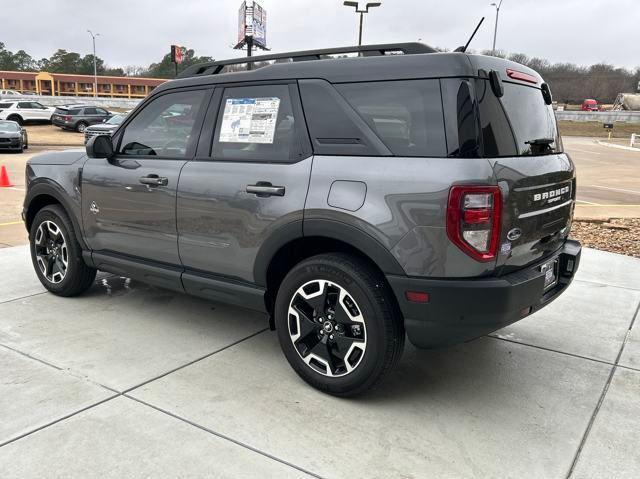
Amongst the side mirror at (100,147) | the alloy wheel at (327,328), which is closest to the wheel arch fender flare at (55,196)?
the side mirror at (100,147)

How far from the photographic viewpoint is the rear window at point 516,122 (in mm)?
2811

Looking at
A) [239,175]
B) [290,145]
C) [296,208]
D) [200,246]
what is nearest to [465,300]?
[296,208]

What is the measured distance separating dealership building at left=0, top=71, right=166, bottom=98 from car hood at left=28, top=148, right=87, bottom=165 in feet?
278

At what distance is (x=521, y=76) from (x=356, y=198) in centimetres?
125

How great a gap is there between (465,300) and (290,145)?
4.49 feet

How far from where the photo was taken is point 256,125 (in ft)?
11.5

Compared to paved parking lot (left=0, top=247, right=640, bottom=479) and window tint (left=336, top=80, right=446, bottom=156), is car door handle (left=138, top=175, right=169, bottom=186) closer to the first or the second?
paved parking lot (left=0, top=247, right=640, bottom=479)

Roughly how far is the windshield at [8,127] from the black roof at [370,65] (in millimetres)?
20260

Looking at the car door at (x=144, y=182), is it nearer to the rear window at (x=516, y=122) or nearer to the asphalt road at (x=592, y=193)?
the rear window at (x=516, y=122)

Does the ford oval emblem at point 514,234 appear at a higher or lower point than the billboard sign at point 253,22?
lower

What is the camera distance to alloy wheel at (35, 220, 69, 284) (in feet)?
15.8

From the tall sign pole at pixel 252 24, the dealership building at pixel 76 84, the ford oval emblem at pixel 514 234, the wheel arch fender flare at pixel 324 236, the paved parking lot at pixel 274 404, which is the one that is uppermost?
the tall sign pole at pixel 252 24

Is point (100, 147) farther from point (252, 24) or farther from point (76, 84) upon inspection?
point (76, 84)

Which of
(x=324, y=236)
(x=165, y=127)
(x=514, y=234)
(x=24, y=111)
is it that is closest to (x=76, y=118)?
(x=24, y=111)
